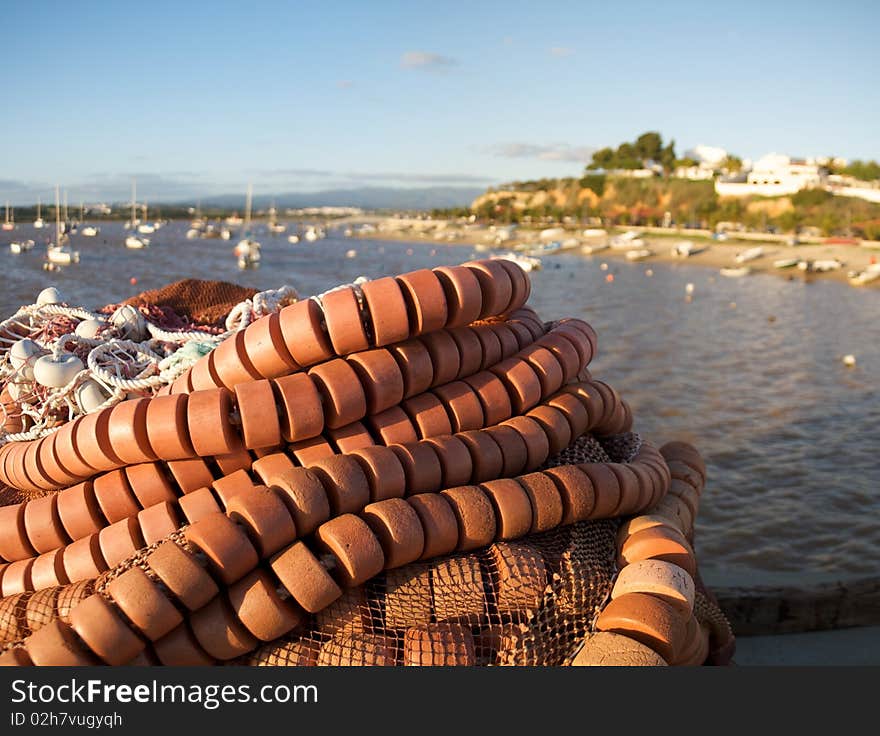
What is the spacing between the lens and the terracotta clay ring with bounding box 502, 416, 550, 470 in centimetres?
273

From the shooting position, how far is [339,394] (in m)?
2.45

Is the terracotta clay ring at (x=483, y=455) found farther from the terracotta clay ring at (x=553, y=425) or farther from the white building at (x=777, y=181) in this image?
the white building at (x=777, y=181)

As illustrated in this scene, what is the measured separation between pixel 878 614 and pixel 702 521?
9.17ft

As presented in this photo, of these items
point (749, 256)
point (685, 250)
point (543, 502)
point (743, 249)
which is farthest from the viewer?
point (743, 249)

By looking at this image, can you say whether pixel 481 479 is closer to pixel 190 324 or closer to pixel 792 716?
pixel 792 716

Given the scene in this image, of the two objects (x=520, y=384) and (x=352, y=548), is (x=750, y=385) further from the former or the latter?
(x=352, y=548)

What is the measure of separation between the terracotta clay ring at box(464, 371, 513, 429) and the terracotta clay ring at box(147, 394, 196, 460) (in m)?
1.04

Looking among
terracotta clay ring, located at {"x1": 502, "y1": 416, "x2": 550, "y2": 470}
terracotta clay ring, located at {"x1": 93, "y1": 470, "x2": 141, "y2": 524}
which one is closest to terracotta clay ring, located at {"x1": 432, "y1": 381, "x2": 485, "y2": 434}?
terracotta clay ring, located at {"x1": 502, "y1": 416, "x2": 550, "y2": 470}

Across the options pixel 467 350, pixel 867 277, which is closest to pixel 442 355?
pixel 467 350

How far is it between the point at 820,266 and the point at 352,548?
139 feet

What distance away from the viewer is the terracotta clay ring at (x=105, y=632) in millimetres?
1910

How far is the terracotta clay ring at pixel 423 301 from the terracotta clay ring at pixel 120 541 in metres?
1.13

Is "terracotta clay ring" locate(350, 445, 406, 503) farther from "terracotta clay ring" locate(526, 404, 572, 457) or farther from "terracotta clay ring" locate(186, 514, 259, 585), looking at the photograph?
"terracotta clay ring" locate(526, 404, 572, 457)

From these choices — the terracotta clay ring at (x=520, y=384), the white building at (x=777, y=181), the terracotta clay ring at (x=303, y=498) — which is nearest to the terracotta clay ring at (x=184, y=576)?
the terracotta clay ring at (x=303, y=498)
